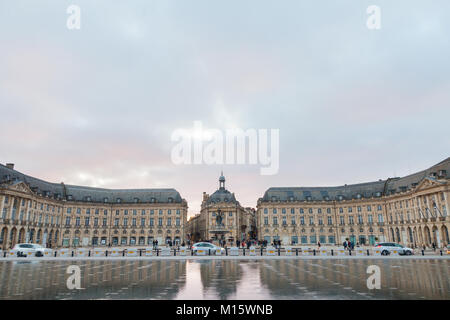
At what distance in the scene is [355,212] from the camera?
87.4 m

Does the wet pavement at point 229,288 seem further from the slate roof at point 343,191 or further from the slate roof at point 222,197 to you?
the slate roof at point 222,197

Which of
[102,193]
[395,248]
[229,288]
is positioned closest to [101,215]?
[102,193]

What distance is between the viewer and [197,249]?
4228 centimetres

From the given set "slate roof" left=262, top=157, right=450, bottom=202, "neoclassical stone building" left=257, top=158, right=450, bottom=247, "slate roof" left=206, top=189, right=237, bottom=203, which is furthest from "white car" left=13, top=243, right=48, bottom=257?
"slate roof" left=262, top=157, right=450, bottom=202

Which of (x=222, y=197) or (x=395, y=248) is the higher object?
(x=222, y=197)

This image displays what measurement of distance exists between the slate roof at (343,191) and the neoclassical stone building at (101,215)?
33.4m

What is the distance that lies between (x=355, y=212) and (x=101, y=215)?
79265 mm

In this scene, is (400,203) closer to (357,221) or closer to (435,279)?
(357,221)

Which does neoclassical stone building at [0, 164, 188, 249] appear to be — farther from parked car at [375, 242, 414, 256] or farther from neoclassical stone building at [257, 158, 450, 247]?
parked car at [375, 242, 414, 256]

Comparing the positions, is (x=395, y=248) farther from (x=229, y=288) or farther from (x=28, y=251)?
(x=28, y=251)

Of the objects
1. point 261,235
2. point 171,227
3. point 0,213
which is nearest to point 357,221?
point 261,235

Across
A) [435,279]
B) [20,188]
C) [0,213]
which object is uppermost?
[20,188]

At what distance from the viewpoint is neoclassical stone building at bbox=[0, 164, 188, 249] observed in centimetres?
7512
